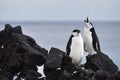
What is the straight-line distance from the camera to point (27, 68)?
42.1ft

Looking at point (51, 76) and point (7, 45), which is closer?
point (51, 76)

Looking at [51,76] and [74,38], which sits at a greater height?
[74,38]

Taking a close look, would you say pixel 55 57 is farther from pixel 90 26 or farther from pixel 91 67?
pixel 90 26

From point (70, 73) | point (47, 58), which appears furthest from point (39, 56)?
point (70, 73)

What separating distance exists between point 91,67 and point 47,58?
123cm

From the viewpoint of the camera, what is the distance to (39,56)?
1303cm

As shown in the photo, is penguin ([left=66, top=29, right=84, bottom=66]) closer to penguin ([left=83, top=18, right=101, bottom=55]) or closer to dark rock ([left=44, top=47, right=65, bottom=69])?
dark rock ([left=44, top=47, right=65, bottom=69])

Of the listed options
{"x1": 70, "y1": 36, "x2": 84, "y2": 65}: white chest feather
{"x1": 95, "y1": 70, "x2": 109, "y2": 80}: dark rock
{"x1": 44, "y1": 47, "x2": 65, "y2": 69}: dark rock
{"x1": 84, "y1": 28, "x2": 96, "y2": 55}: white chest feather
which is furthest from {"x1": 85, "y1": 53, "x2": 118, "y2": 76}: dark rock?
{"x1": 84, "y1": 28, "x2": 96, "y2": 55}: white chest feather

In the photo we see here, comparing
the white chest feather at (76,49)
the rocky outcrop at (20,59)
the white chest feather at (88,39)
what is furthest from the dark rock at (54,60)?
the white chest feather at (88,39)

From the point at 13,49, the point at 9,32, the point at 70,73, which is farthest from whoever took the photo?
the point at 9,32

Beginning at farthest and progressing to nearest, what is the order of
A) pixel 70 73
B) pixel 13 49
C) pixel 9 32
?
pixel 9 32 < pixel 13 49 < pixel 70 73

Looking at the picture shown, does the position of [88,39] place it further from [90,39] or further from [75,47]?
[75,47]

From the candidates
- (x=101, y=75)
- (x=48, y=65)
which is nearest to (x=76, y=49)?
(x=48, y=65)

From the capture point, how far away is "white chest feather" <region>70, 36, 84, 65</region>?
13891 millimetres
